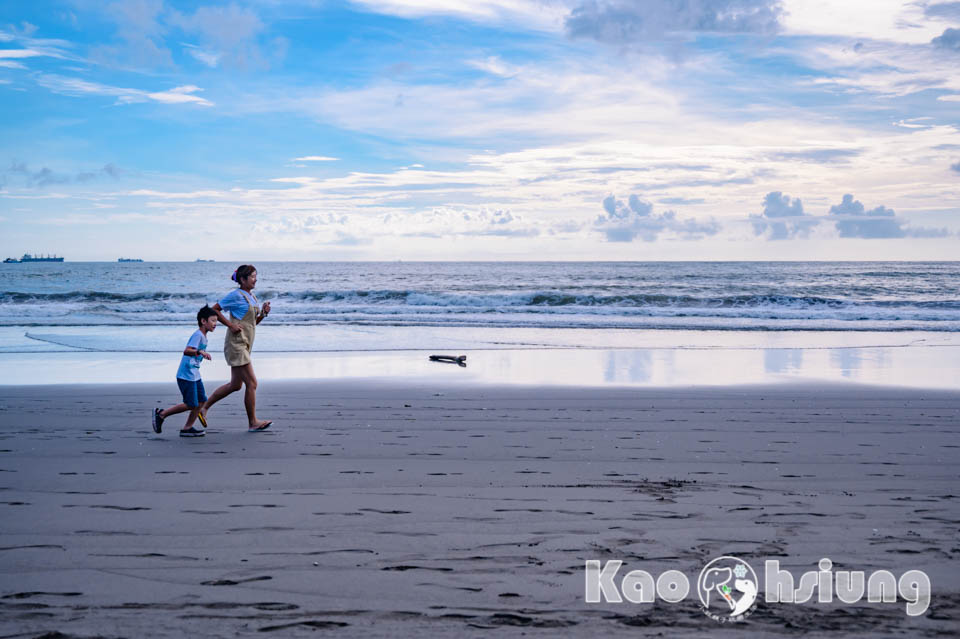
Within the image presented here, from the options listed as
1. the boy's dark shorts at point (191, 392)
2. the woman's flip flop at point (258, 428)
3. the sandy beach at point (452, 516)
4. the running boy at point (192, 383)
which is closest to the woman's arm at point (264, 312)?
the running boy at point (192, 383)

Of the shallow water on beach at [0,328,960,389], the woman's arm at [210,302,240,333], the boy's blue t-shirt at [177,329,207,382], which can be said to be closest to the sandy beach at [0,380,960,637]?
the boy's blue t-shirt at [177,329,207,382]

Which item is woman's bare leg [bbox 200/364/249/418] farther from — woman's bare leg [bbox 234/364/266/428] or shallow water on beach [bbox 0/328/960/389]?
shallow water on beach [bbox 0/328/960/389]

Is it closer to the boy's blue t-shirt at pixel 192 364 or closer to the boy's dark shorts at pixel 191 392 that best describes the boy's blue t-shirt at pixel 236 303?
the boy's blue t-shirt at pixel 192 364

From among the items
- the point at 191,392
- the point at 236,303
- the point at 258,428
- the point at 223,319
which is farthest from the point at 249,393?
the point at 236,303

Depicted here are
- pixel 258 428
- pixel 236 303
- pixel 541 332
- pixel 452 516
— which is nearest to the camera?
pixel 452 516

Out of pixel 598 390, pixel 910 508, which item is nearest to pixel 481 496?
pixel 910 508

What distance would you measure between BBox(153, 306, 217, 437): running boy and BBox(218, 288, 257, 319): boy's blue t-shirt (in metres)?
0.15

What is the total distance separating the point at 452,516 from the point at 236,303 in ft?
12.3

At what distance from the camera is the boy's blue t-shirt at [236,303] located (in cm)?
700

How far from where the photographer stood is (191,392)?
705 centimetres

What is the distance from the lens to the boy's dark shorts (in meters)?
7.02

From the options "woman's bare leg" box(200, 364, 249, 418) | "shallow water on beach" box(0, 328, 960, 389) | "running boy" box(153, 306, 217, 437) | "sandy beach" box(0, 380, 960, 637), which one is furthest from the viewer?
"shallow water on beach" box(0, 328, 960, 389)

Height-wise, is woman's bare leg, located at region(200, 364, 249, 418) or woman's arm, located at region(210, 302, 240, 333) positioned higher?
woman's arm, located at region(210, 302, 240, 333)

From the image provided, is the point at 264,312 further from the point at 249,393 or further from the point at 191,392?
the point at 191,392
